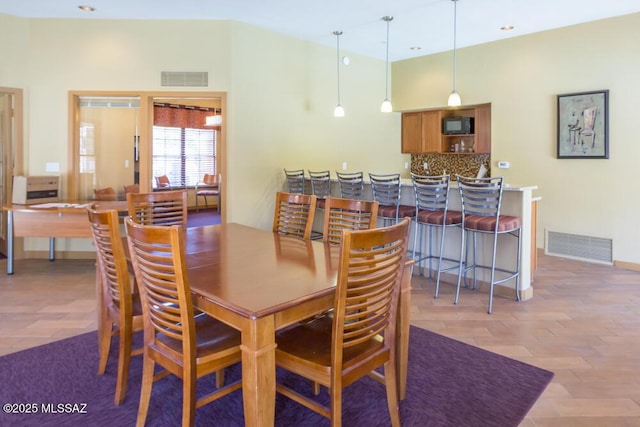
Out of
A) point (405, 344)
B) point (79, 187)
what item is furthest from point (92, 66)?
point (405, 344)

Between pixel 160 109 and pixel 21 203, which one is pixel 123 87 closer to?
pixel 21 203

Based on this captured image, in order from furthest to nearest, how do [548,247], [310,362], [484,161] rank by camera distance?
1. [484,161]
2. [548,247]
3. [310,362]

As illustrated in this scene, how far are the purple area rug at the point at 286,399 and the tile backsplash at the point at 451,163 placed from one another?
15.0 feet

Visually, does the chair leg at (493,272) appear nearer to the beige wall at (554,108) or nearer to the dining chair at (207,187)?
the beige wall at (554,108)

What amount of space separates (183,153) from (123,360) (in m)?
8.13

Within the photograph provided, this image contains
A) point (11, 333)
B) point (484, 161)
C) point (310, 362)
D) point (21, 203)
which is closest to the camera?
point (310, 362)

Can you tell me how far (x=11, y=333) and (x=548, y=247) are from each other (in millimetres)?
6033

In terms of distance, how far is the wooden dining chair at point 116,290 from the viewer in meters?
2.17

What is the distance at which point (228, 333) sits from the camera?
2.07 meters

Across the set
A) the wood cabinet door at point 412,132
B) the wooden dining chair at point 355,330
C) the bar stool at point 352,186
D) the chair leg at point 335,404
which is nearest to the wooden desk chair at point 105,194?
the bar stool at point 352,186

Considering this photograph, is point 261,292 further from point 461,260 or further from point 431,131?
point 431,131

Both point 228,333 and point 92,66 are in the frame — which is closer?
point 228,333

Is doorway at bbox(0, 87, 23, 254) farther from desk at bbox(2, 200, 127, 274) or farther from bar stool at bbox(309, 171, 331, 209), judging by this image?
bar stool at bbox(309, 171, 331, 209)

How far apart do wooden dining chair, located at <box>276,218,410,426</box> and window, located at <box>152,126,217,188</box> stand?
815 cm
